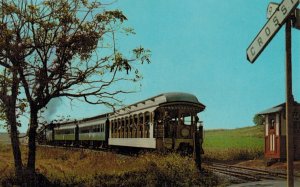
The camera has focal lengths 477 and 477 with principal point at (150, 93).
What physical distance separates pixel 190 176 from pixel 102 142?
923 inches

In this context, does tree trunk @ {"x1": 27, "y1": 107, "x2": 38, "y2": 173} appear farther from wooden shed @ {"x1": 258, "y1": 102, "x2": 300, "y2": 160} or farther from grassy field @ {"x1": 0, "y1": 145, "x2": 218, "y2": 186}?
wooden shed @ {"x1": 258, "y1": 102, "x2": 300, "y2": 160}

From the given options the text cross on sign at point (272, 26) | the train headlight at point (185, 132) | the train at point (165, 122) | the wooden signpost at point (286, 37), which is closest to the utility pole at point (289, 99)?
the wooden signpost at point (286, 37)

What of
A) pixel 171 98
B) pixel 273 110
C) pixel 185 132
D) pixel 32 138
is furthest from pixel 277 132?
pixel 32 138

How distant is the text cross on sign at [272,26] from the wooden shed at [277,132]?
20.3 m

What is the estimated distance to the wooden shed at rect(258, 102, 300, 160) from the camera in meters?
25.0

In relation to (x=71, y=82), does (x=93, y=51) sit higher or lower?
higher

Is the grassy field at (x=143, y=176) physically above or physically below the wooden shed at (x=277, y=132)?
below

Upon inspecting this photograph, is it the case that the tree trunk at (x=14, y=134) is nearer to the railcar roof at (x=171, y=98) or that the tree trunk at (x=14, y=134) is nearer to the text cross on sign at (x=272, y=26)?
the railcar roof at (x=171, y=98)

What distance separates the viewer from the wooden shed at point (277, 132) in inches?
986

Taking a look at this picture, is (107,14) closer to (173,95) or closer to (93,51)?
(93,51)

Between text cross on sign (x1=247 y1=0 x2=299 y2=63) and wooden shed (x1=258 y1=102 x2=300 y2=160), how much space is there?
66.7 ft

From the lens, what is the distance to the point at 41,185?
15.2m

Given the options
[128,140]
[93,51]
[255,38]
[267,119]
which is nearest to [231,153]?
[267,119]

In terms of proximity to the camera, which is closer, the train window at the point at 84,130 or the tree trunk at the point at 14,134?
the tree trunk at the point at 14,134
